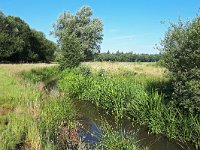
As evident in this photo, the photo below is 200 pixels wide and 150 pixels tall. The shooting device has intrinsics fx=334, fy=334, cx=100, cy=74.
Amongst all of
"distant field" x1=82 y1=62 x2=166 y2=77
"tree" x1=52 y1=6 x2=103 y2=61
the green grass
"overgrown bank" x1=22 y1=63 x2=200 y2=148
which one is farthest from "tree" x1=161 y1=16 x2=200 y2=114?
"tree" x1=52 y1=6 x2=103 y2=61

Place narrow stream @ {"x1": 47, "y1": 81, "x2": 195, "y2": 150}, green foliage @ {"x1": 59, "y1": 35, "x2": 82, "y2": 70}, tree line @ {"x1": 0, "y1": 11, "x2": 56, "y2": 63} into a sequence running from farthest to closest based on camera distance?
tree line @ {"x1": 0, "y1": 11, "x2": 56, "y2": 63} < green foliage @ {"x1": 59, "y1": 35, "x2": 82, "y2": 70} < narrow stream @ {"x1": 47, "y1": 81, "x2": 195, "y2": 150}

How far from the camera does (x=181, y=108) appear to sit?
14.9 m

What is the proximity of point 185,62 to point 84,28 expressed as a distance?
63.4 meters

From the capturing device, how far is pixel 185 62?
47.4ft

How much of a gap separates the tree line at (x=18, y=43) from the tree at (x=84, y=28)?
26.4 ft

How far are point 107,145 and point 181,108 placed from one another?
5.55 meters

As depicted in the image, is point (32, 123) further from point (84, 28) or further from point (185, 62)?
point (84, 28)

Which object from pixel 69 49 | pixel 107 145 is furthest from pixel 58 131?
pixel 69 49

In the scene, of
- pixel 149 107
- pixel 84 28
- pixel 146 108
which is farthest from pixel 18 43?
pixel 149 107

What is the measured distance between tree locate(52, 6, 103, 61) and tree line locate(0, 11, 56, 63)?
803 centimetres

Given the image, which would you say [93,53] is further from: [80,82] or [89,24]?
[80,82]

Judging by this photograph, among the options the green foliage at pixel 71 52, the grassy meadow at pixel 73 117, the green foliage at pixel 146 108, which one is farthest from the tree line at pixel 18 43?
the grassy meadow at pixel 73 117

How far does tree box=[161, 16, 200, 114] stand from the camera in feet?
44.9

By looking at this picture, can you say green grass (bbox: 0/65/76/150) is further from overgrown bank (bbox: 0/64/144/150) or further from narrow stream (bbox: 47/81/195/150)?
narrow stream (bbox: 47/81/195/150)
